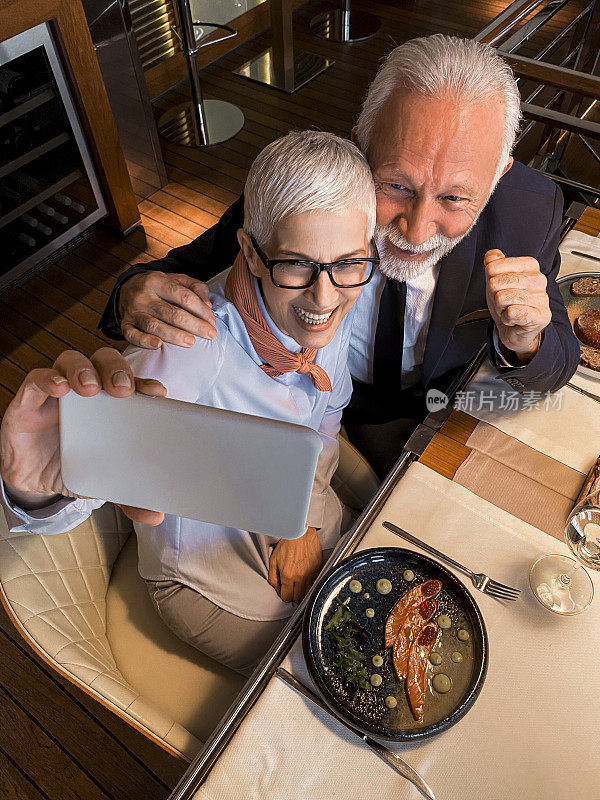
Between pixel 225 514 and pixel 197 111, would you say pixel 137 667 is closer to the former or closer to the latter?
pixel 225 514

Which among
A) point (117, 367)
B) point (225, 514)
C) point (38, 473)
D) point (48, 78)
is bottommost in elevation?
point (48, 78)

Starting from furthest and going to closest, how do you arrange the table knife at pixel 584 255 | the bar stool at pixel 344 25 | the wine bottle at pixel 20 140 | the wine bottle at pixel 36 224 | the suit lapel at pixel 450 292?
the bar stool at pixel 344 25, the wine bottle at pixel 36 224, the wine bottle at pixel 20 140, the table knife at pixel 584 255, the suit lapel at pixel 450 292

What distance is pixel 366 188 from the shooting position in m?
1.08

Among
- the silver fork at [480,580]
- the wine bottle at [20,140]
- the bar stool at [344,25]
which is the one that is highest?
the silver fork at [480,580]

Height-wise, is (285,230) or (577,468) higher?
(285,230)

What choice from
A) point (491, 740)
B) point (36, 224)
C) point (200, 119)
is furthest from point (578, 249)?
point (200, 119)

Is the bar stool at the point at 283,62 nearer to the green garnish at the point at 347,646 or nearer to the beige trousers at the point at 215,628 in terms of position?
the beige trousers at the point at 215,628

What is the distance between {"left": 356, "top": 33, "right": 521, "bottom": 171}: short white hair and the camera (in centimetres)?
119

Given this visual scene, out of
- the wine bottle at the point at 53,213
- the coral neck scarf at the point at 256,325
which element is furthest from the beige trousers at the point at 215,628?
the wine bottle at the point at 53,213

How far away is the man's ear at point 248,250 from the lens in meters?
1.13

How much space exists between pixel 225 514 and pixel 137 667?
68cm

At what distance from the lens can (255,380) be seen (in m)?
1.26

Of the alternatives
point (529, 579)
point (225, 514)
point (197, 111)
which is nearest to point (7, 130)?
point (197, 111)

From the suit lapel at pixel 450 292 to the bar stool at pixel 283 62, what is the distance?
9.64 feet
